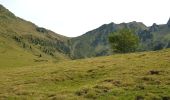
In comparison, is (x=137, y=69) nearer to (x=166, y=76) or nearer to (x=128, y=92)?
(x=166, y=76)

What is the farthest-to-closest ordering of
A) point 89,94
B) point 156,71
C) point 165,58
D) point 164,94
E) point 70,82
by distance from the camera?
point 165,58, point 70,82, point 156,71, point 89,94, point 164,94

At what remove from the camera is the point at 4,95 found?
4231cm

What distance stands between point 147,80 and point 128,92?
5.18m

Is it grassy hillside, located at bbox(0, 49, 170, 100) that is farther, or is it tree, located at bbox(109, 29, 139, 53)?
tree, located at bbox(109, 29, 139, 53)

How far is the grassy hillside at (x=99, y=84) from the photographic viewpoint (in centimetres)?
3731

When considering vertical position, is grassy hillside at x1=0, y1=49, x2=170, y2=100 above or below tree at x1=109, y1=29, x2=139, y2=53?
below

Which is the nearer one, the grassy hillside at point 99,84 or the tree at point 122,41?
the grassy hillside at point 99,84

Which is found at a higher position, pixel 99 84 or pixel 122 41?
pixel 122 41

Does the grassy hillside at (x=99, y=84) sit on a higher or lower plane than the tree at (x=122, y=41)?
lower

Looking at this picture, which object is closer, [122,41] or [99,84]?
[99,84]

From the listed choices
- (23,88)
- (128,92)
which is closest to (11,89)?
(23,88)

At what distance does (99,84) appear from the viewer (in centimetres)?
4259

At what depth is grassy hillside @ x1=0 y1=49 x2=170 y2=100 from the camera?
3731cm

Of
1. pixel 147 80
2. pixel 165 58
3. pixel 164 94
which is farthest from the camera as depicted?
pixel 165 58
